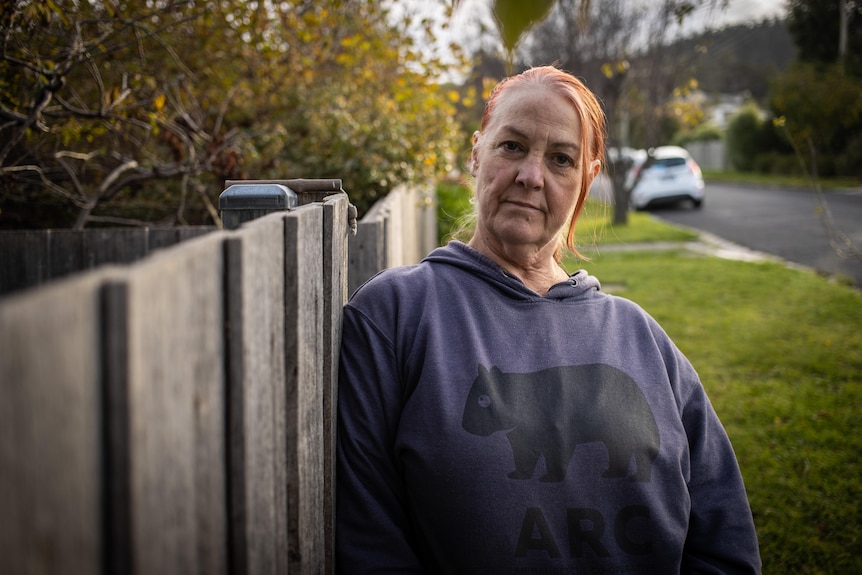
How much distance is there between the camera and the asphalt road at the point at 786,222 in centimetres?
1146

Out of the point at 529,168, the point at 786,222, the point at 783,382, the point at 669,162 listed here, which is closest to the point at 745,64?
the point at 669,162

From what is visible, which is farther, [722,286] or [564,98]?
[722,286]

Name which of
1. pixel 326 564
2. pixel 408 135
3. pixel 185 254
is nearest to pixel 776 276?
pixel 408 135

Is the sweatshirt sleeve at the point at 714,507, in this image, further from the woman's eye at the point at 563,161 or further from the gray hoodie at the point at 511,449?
the woman's eye at the point at 563,161

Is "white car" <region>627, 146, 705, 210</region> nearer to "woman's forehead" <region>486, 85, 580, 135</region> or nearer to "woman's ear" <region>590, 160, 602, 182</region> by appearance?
"woman's ear" <region>590, 160, 602, 182</region>

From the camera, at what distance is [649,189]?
22062 mm

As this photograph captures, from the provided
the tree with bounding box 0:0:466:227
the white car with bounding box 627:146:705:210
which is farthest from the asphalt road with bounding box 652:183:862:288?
the tree with bounding box 0:0:466:227

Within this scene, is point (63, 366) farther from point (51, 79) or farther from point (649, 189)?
point (649, 189)

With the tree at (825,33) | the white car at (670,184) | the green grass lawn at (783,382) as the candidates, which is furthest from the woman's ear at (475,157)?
the white car at (670,184)

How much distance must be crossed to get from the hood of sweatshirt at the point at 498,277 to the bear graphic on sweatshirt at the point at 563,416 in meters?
0.28

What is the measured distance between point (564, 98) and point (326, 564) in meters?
1.50

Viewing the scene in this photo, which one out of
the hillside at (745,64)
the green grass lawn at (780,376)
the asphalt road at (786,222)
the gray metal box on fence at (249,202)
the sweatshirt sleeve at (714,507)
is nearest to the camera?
the gray metal box on fence at (249,202)

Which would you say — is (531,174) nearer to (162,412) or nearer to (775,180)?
(162,412)

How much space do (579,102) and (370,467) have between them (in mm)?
1277
